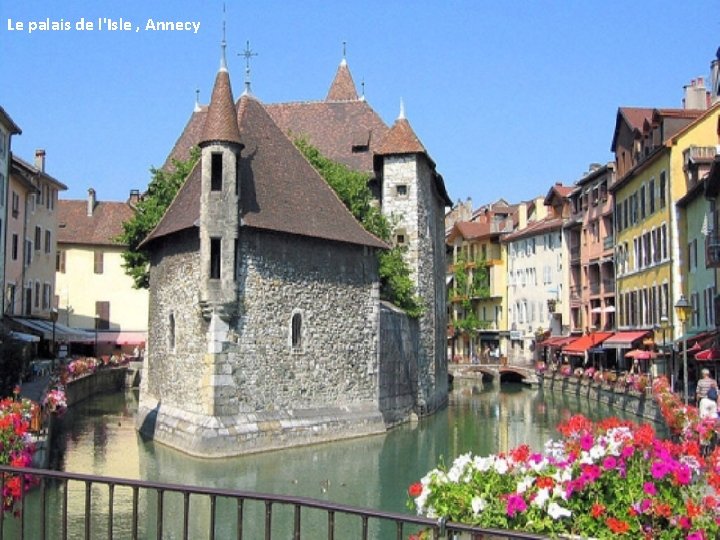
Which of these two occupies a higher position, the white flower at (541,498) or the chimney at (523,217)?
the chimney at (523,217)

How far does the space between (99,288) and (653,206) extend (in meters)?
36.7

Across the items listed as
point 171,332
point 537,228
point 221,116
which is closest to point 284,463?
point 171,332

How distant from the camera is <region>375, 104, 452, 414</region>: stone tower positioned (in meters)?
33.6

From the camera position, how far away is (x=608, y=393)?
39125 mm

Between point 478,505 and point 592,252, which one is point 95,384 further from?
point 478,505

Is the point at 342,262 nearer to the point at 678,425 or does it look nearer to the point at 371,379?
the point at 371,379

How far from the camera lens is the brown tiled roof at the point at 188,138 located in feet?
125

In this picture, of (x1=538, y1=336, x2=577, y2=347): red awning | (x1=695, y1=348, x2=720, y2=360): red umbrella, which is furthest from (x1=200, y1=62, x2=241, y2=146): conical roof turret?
(x1=538, y1=336, x2=577, y2=347): red awning

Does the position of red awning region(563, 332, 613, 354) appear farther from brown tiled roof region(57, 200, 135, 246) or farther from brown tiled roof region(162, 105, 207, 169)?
brown tiled roof region(57, 200, 135, 246)

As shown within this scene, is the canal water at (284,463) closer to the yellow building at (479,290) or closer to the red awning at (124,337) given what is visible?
the red awning at (124,337)

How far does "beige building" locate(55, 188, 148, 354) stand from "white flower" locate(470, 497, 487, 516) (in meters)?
54.2

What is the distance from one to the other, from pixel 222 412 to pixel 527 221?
167 ft

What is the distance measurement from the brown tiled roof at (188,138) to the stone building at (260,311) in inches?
390

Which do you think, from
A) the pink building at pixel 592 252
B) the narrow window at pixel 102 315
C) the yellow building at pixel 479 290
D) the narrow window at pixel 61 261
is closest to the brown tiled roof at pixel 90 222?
the narrow window at pixel 61 261
